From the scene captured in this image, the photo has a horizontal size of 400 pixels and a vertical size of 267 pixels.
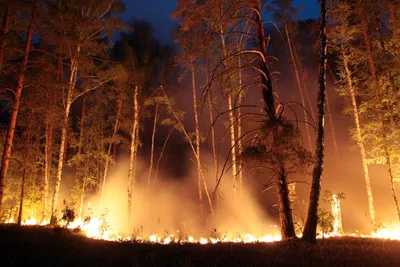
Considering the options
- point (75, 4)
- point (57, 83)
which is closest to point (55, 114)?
point (57, 83)

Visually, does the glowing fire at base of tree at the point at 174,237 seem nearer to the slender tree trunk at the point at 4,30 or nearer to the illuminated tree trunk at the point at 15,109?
the illuminated tree trunk at the point at 15,109

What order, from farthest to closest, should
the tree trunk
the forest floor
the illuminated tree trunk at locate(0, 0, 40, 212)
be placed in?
the illuminated tree trunk at locate(0, 0, 40, 212)
the tree trunk
the forest floor

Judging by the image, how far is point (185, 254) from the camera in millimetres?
5445

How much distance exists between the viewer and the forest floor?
16.1 feet

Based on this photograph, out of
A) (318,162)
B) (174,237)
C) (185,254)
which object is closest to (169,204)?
(174,237)

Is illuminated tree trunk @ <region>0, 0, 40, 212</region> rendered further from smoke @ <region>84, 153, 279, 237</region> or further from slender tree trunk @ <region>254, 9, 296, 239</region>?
slender tree trunk @ <region>254, 9, 296, 239</region>

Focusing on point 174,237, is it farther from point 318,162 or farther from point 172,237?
point 318,162

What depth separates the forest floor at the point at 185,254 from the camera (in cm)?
491

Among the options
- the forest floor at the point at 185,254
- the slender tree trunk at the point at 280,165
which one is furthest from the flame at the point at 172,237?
the forest floor at the point at 185,254

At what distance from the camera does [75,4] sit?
1473cm

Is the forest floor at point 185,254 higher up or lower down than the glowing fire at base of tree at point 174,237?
lower down

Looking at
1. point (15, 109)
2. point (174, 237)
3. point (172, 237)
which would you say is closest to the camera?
point (172, 237)

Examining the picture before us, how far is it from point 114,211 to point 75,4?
583 inches

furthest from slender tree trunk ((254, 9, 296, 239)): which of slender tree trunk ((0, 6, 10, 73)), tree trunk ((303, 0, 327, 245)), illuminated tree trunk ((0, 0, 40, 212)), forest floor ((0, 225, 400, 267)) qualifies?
slender tree trunk ((0, 6, 10, 73))
